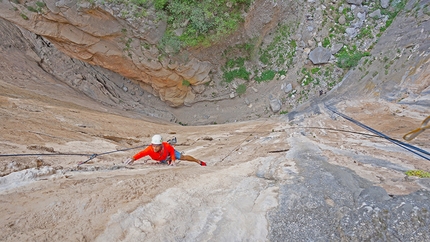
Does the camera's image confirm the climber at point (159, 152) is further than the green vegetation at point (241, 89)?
No

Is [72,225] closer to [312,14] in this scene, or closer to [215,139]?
[215,139]

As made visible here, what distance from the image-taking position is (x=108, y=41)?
31.9ft

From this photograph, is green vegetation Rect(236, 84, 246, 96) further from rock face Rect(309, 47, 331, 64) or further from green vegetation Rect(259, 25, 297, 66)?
rock face Rect(309, 47, 331, 64)

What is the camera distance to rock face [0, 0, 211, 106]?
8.55 m

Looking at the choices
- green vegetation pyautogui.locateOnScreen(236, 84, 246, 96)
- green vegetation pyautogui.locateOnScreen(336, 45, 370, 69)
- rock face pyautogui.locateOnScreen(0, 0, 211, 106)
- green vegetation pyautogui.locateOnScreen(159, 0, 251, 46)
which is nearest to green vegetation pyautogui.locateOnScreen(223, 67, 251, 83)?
green vegetation pyautogui.locateOnScreen(236, 84, 246, 96)

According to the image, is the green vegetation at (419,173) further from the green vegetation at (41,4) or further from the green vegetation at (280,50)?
the green vegetation at (41,4)

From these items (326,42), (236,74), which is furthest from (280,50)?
(236,74)

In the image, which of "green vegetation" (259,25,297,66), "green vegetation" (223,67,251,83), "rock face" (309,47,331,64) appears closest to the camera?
"rock face" (309,47,331,64)

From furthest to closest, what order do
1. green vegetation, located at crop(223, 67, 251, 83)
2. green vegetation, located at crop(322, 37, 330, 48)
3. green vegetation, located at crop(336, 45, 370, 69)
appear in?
green vegetation, located at crop(223, 67, 251, 83), green vegetation, located at crop(322, 37, 330, 48), green vegetation, located at crop(336, 45, 370, 69)

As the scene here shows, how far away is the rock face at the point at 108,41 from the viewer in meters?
8.55

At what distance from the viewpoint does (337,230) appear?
2.37m

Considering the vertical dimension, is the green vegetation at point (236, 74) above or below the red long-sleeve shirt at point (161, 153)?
above

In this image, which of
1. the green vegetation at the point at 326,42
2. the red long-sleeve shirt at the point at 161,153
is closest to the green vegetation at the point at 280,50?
the green vegetation at the point at 326,42

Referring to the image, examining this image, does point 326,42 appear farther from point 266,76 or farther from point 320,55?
point 266,76
